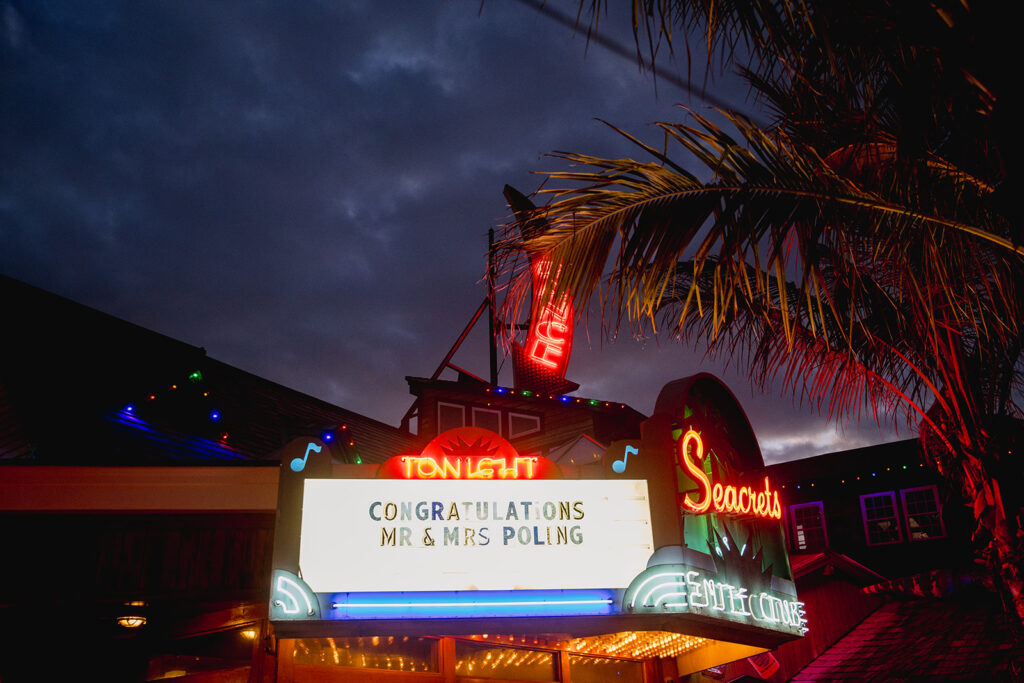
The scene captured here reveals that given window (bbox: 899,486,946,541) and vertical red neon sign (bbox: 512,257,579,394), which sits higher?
vertical red neon sign (bbox: 512,257,579,394)

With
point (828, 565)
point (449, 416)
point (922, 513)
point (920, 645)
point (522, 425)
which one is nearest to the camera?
point (920, 645)

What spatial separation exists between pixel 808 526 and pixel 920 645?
954cm

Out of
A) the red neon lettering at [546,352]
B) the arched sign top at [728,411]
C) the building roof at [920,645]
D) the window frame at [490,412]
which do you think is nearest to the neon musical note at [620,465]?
the arched sign top at [728,411]

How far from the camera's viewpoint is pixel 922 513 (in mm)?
23625

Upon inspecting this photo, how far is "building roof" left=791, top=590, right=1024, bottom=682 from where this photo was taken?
47.5 ft

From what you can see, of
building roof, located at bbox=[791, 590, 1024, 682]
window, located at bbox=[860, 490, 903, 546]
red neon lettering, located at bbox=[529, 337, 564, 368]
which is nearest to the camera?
building roof, located at bbox=[791, 590, 1024, 682]

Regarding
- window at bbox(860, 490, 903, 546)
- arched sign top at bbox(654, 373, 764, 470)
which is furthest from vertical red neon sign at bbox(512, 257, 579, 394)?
→ arched sign top at bbox(654, 373, 764, 470)

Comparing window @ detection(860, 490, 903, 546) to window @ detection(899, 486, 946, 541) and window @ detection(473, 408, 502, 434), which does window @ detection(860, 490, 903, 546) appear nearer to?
window @ detection(899, 486, 946, 541)

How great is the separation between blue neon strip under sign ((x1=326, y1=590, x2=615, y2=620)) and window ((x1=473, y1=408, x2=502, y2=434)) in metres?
11.6

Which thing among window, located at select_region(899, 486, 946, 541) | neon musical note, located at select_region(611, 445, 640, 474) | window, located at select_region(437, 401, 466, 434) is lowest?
neon musical note, located at select_region(611, 445, 640, 474)

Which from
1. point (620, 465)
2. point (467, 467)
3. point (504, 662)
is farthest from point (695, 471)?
point (504, 662)

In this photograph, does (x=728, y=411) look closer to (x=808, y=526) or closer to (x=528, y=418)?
(x=528, y=418)

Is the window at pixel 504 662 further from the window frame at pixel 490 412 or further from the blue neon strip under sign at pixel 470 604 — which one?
the window frame at pixel 490 412

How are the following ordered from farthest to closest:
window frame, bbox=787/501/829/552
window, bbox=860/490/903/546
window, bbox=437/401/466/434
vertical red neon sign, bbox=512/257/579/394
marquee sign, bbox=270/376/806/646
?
window frame, bbox=787/501/829/552 → window, bbox=860/490/903/546 → vertical red neon sign, bbox=512/257/579/394 → window, bbox=437/401/466/434 → marquee sign, bbox=270/376/806/646
